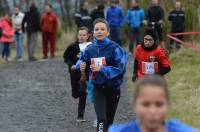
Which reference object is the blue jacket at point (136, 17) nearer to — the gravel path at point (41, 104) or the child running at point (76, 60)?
the gravel path at point (41, 104)

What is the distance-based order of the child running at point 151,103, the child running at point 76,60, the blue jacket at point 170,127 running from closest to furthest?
the child running at point 151,103 < the blue jacket at point 170,127 < the child running at point 76,60

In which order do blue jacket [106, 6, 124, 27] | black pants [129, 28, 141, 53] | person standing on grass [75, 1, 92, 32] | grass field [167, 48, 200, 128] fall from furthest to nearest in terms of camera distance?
black pants [129, 28, 141, 53] < person standing on grass [75, 1, 92, 32] < blue jacket [106, 6, 124, 27] < grass field [167, 48, 200, 128]

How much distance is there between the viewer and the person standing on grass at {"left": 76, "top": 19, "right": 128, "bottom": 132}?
846cm

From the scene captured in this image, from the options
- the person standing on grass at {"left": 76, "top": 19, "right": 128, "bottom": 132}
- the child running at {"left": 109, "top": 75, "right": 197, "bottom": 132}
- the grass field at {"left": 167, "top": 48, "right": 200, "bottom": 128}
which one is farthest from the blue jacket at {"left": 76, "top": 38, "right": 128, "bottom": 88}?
the child running at {"left": 109, "top": 75, "right": 197, "bottom": 132}

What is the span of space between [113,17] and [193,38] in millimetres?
2699

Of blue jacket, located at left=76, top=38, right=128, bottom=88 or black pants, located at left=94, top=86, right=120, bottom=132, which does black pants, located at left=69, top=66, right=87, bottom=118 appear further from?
blue jacket, located at left=76, top=38, right=128, bottom=88

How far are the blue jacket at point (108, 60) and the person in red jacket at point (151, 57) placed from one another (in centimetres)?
189

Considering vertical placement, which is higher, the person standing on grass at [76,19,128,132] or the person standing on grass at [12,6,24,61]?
the person standing on grass at [76,19,128,132]

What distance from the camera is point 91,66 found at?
8469mm

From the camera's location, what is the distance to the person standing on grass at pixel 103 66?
27.8 ft

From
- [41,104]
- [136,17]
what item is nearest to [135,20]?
[136,17]

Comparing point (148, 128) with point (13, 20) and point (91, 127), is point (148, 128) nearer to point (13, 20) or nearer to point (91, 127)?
point (91, 127)

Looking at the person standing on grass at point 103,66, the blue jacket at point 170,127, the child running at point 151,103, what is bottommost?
the person standing on grass at point 103,66

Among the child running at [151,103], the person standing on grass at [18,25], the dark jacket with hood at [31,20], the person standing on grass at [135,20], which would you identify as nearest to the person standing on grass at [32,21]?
the dark jacket with hood at [31,20]
